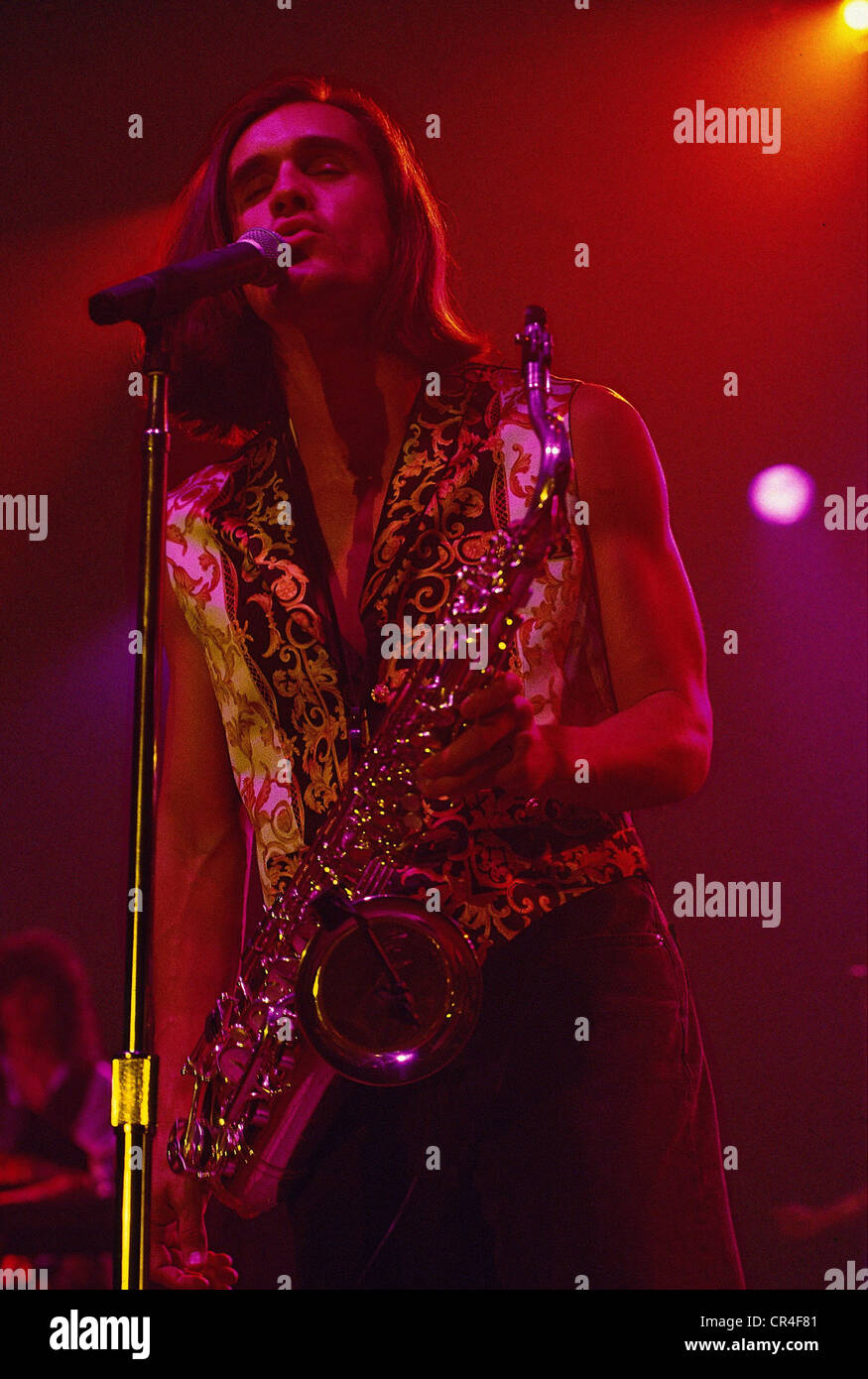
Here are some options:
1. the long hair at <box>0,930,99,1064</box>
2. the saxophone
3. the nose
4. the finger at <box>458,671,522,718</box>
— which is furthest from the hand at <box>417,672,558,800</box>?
the long hair at <box>0,930,99,1064</box>

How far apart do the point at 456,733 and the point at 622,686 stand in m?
0.29

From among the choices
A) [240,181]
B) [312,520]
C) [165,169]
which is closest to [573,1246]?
[312,520]

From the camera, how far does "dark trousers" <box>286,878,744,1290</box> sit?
200cm

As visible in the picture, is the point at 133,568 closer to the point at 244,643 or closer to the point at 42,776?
the point at 42,776

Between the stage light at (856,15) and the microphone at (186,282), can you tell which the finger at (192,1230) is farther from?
the stage light at (856,15)

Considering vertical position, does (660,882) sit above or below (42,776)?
below

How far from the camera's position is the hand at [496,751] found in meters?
1.92

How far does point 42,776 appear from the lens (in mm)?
2973

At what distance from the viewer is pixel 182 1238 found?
7.32 ft

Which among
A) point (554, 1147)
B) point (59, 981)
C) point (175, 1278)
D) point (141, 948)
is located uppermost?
point (59, 981)

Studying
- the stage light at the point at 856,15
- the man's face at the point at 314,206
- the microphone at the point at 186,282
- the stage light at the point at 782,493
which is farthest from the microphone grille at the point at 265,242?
the stage light at the point at 856,15

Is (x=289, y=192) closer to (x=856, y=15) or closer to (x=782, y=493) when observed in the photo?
(x=782, y=493)

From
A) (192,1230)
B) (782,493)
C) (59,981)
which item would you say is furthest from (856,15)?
(192,1230)

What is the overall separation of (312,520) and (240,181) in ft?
2.33
